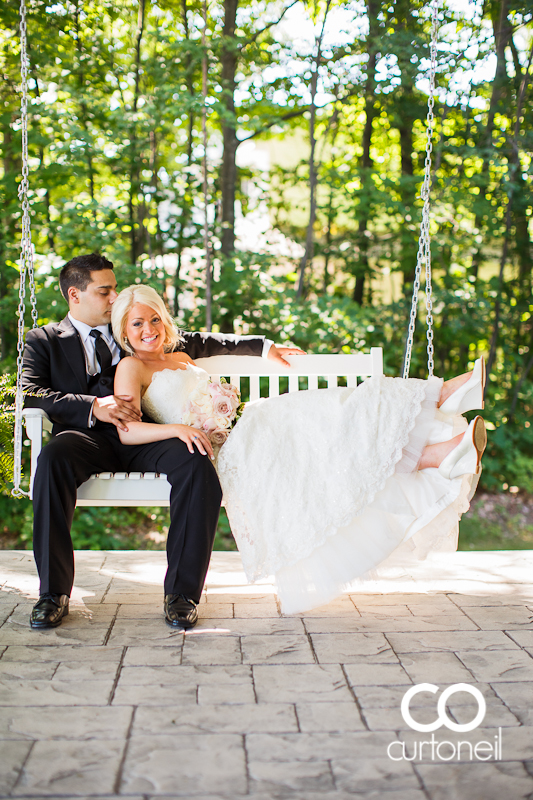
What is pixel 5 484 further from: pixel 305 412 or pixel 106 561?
pixel 305 412

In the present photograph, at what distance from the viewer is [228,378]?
142 inches

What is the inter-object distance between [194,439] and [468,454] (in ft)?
3.22

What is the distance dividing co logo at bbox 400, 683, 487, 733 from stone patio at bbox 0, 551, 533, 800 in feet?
0.06

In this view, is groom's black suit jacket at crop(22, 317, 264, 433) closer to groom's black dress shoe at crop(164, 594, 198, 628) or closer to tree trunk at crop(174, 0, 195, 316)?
groom's black dress shoe at crop(164, 594, 198, 628)

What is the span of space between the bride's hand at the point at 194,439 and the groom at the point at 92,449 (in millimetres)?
29

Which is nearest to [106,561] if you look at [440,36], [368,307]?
[368,307]

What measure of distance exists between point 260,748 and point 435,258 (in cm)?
471

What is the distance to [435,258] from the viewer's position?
564 cm

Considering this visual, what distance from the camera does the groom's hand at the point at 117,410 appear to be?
257 cm

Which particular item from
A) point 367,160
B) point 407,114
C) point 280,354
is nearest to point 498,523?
point 280,354

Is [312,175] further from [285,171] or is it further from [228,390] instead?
[228,390]

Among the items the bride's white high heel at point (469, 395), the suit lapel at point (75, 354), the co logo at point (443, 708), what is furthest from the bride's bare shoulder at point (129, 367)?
the co logo at point (443, 708)

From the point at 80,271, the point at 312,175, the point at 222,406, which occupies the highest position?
the point at 312,175

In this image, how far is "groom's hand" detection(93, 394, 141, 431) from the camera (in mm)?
2574
